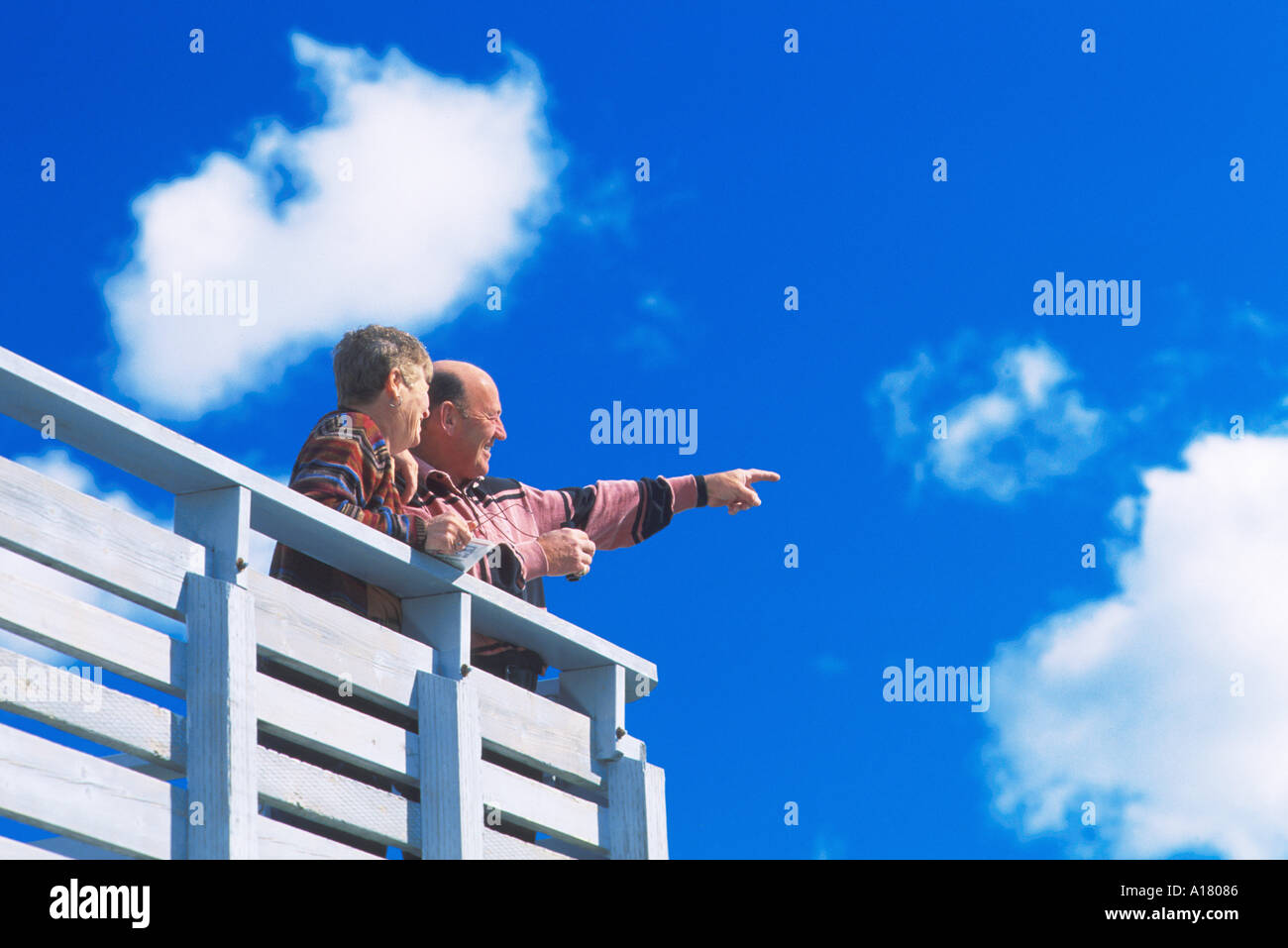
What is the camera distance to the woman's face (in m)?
5.21

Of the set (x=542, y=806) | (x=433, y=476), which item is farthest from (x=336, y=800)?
(x=433, y=476)

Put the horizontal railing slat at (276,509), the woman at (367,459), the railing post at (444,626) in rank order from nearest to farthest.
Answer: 1. the horizontal railing slat at (276,509)
2. the woman at (367,459)
3. the railing post at (444,626)

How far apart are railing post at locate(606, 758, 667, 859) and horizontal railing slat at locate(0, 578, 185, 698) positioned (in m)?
1.85

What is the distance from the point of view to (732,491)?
6.56 m

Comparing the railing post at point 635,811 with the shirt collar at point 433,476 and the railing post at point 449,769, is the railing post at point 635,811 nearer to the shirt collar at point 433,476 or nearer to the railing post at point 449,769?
the railing post at point 449,769

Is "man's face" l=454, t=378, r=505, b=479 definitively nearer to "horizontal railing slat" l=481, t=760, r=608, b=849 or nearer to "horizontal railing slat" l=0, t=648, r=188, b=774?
"horizontal railing slat" l=481, t=760, r=608, b=849

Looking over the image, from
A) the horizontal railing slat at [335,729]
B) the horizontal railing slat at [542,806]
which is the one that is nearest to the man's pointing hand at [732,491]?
the horizontal railing slat at [542,806]

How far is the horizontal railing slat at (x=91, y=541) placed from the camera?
3.88 m

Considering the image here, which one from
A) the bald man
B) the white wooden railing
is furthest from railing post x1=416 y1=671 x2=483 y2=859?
the bald man

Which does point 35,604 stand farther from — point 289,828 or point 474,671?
point 474,671

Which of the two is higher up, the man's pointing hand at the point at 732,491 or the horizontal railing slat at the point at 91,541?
the man's pointing hand at the point at 732,491

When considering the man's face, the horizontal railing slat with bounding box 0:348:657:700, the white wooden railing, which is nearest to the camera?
the white wooden railing

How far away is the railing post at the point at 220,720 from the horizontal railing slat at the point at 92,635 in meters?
0.07
